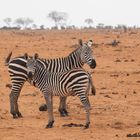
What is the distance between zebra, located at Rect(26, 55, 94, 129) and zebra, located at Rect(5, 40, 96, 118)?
115cm

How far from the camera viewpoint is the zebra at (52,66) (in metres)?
12.9

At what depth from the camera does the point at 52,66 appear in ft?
43.2

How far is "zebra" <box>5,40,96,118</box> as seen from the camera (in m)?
12.9

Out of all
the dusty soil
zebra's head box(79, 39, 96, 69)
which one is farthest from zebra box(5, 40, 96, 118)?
the dusty soil

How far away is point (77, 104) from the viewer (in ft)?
49.1

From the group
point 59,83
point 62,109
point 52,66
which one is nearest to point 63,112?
point 62,109

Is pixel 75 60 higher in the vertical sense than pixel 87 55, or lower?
lower

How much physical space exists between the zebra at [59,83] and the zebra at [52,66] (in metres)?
1.15

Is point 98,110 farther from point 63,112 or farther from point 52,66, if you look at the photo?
point 52,66

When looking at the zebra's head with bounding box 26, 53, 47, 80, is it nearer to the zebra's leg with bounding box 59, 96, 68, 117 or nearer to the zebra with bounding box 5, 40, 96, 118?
the zebra with bounding box 5, 40, 96, 118

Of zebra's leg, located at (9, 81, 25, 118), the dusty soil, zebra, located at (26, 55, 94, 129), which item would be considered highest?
zebra, located at (26, 55, 94, 129)

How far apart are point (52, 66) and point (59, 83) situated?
1858 mm

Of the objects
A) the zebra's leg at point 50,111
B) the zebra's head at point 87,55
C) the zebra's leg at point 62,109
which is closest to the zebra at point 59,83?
the zebra's leg at point 50,111

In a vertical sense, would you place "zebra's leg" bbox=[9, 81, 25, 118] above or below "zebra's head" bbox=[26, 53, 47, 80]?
below
